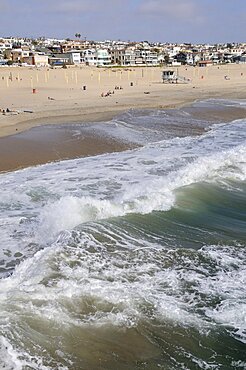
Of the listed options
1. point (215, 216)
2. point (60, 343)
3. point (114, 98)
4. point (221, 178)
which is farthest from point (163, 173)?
point (114, 98)

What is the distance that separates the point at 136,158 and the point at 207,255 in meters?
8.04

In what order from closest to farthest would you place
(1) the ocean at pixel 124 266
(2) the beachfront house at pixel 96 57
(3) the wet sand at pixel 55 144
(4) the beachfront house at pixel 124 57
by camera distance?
(1) the ocean at pixel 124 266 < (3) the wet sand at pixel 55 144 < (2) the beachfront house at pixel 96 57 < (4) the beachfront house at pixel 124 57

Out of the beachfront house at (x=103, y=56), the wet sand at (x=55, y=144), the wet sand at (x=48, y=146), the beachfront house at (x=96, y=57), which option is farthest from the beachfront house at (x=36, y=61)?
the wet sand at (x=48, y=146)

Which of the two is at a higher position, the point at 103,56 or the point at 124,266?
the point at 103,56

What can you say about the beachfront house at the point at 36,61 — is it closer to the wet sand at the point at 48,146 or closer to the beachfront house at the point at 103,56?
the beachfront house at the point at 103,56

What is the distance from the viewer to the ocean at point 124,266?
504 centimetres

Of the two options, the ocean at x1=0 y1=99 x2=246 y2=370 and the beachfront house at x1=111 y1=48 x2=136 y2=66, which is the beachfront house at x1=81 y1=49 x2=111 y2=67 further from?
the ocean at x1=0 y1=99 x2=246 y2=370

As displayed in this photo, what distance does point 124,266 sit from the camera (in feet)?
23.0

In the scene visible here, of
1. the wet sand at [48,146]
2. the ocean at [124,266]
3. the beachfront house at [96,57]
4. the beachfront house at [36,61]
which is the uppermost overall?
the beachfront house at [96,57]

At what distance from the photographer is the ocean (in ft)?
16.5

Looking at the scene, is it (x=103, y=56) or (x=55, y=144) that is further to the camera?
(x=103, y=56)

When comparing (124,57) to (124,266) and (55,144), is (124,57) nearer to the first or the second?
(55,144)

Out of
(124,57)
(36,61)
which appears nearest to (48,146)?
(36,61)

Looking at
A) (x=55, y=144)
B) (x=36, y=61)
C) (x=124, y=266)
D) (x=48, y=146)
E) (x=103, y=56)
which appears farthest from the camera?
(x=103, y=56)
